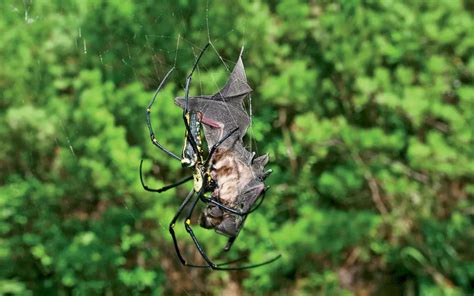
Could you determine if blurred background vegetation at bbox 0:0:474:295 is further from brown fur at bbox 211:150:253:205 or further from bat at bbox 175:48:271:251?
brown fur at bbox 211:150:253:205

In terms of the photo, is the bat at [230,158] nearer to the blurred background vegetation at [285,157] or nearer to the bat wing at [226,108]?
the bat wing at [226,108]

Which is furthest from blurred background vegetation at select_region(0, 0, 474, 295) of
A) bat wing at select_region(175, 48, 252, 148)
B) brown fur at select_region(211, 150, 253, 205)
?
brown fur at select_region(211, 150, 253, 205)

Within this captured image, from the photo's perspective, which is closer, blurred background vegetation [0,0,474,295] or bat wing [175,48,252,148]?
bat wing [175,48,252,148]

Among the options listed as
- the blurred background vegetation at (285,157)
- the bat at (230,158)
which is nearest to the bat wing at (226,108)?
the bat at (230,158)

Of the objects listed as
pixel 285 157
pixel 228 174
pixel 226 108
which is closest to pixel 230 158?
pixel 228 174

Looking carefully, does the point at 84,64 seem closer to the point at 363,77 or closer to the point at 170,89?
the point at 170,89

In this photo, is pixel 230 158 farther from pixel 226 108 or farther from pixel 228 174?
pixel 226 108

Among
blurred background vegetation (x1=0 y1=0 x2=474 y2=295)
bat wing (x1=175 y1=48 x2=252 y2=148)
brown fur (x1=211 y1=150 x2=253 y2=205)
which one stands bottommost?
blurred background vegetation (x1=0 y1=0 x2=474 y2=295)
